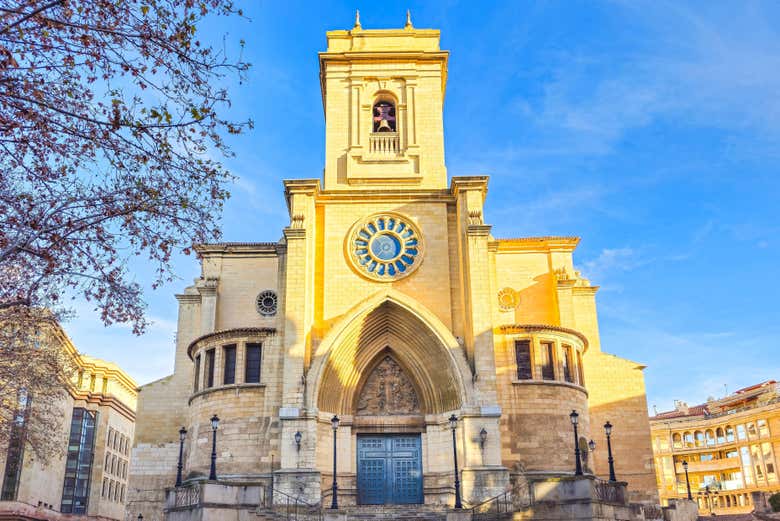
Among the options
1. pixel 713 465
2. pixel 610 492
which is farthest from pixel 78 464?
pixel 713 465

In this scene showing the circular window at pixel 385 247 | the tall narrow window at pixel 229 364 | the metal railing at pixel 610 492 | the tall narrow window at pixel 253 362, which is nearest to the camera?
the metal railing at pixel 610 492

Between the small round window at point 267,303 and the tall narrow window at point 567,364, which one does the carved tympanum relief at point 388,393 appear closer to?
the tall narrow window at point 567,364

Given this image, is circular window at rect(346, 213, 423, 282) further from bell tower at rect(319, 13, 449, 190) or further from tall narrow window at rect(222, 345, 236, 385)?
tall narrow window at rect(222, 345, 236, 385)

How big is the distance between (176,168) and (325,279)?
18003 mm

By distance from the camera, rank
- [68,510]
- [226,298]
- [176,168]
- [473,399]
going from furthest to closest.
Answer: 1. [68,510]
2. [226,298]
3. [473,399]
4. [176,168]

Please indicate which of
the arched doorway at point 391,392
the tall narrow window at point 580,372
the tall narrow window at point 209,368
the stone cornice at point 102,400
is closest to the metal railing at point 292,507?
the arched doorway at point 391,392

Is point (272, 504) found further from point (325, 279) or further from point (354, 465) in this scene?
point (325, 279)

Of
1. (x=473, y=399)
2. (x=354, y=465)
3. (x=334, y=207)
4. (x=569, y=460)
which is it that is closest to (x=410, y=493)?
(x=354, y=465)

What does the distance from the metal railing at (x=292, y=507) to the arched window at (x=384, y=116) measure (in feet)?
55.5

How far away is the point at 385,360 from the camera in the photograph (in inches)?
1125

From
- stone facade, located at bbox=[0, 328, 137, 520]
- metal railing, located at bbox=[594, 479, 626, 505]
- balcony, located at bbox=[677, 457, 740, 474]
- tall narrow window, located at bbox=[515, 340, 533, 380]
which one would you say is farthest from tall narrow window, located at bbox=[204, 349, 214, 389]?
balcony, located at bbox=[677, 457, 740, 474]

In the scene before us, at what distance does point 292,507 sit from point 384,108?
18.5 m

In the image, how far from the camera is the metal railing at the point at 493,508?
21.8 m

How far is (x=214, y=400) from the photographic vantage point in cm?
2695
